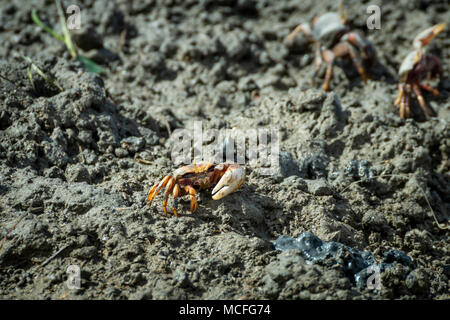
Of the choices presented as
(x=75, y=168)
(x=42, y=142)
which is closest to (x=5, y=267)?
(x=75, y=168)

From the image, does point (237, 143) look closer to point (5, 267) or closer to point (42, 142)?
point (42, 142)

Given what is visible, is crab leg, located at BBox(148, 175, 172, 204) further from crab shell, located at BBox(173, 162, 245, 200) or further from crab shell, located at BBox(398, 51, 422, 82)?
crab shell, located at BBox(398, 51, 422, 82)

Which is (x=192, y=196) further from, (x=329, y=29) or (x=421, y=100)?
(x=329, y=29)

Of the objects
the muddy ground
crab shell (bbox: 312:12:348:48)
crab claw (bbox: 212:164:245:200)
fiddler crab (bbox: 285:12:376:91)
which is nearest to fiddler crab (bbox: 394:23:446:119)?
the muddy ground

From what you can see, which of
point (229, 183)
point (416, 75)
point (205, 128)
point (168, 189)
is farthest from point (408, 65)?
point (168, 189)

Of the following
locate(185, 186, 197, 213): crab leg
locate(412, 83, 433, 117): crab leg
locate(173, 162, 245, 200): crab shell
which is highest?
locate(412, 83, 433, 117): crab leg

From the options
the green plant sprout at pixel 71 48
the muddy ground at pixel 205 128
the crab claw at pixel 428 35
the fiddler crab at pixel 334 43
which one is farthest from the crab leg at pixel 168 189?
the crab claw at pixel 428 35

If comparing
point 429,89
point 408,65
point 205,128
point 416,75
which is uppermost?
point 408,65
